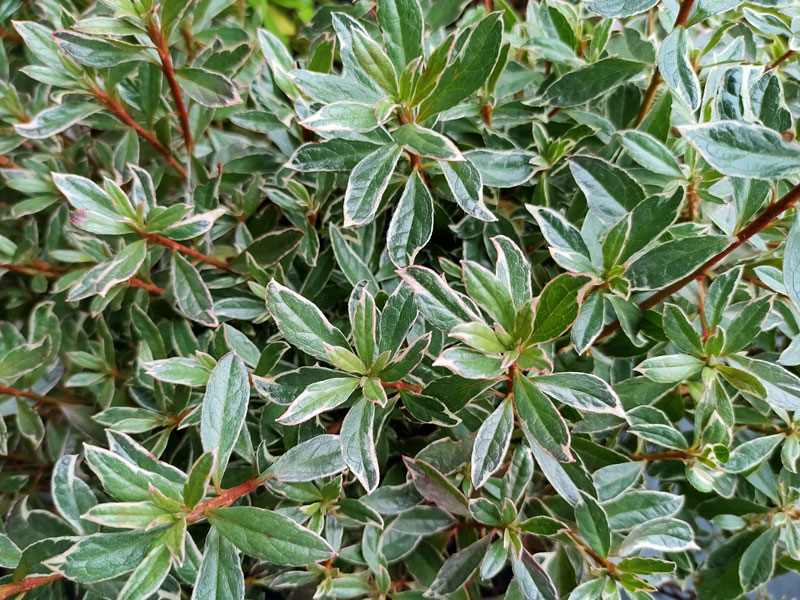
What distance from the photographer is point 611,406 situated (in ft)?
2.02

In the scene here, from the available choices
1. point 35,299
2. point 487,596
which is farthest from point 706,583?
point 35,299

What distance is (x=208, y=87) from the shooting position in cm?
86

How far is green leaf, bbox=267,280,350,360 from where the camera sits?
680mm

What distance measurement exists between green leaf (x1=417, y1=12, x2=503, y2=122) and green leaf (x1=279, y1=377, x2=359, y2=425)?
348 millimetres

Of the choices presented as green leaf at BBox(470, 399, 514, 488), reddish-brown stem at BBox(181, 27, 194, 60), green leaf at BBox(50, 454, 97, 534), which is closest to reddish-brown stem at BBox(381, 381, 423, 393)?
green leaf at BBox(470, 399, 514, 488)

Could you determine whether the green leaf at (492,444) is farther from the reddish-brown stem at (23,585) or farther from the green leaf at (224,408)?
the reddish-brown stem at (23,585)

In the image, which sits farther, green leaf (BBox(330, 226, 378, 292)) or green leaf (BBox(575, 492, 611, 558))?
green leaf (BBox(330, 226, 378, 292))

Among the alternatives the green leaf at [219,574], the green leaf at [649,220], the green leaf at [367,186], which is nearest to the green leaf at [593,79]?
the green leaf at [649,220]

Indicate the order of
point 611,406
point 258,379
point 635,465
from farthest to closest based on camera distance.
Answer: point 635,465 → point 258,379 → point 611,406

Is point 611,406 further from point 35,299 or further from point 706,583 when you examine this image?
point 35,299

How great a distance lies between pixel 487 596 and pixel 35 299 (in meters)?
1.08

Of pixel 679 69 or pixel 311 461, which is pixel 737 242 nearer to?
pixel 679 69

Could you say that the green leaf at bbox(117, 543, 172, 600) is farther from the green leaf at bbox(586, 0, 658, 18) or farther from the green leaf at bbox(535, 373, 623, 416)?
the green leaf at bbox(586, 0, 658, 18)

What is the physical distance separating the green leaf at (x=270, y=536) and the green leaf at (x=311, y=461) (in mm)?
65
